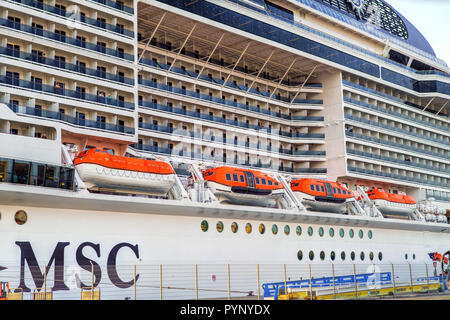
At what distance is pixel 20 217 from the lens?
2272 centimetres

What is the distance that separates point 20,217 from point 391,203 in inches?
1152

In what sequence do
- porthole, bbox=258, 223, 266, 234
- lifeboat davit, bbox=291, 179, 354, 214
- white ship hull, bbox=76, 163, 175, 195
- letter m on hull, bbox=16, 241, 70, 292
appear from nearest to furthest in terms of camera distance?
letter m on hull, bbox=16, 241, 70, 292 < white ship hull, bbox=76, 163, 175, 195 < porthole, bbox=258, 223, 266, 234 < lifeboat davit, bbox=291, 179, 354, 214

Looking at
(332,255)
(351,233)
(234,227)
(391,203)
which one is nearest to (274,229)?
(234,227)

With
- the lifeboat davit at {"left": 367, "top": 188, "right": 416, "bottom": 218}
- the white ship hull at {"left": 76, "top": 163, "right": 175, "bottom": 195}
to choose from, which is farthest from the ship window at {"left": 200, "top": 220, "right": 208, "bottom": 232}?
the lifeboat davit at {"left": 367, "top": 188, "right": 416, "bottom": 218}

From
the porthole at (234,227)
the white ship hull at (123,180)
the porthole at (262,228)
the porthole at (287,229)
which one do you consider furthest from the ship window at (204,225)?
the porthole at (287,229)

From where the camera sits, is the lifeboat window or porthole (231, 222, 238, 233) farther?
the lifeboat window

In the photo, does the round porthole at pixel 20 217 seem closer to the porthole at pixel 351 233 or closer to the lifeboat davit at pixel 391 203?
the porthole at pixel 351 233

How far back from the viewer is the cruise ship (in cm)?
2425

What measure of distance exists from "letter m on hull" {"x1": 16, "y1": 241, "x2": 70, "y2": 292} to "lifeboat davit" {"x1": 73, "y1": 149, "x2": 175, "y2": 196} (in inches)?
146

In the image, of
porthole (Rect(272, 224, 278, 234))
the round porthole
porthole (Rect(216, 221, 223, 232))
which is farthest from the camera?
porthole (Rect(272, 224, 278, 234))

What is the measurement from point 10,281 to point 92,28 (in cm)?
1505

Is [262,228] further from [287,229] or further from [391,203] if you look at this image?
[391,203]

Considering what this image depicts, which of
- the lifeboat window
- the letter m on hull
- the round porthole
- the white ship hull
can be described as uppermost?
the white ship hull

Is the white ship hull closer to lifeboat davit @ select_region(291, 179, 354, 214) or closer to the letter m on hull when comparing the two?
the letter m on hull
